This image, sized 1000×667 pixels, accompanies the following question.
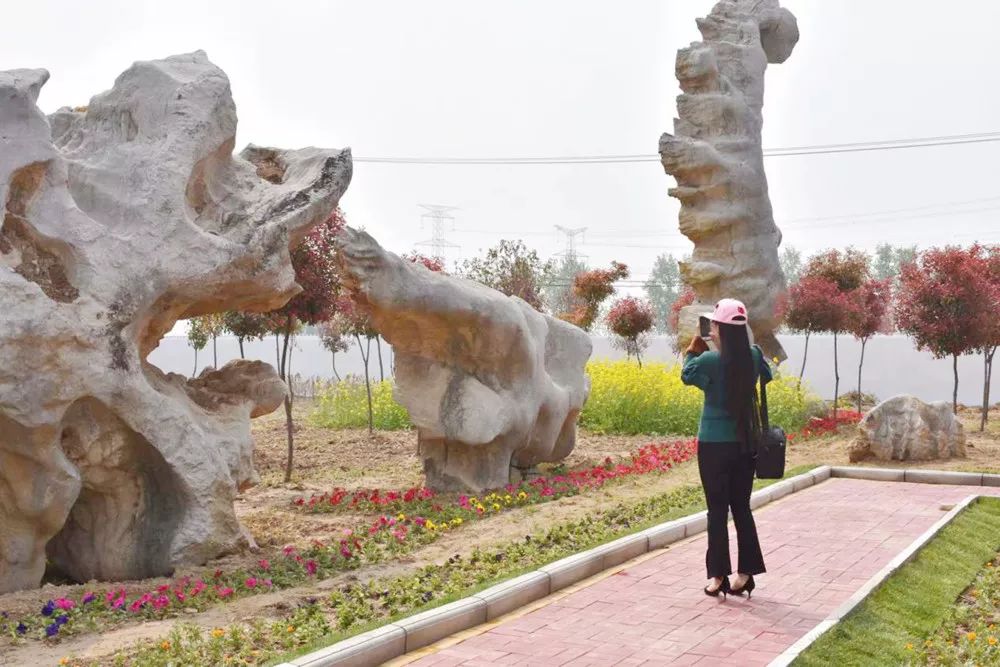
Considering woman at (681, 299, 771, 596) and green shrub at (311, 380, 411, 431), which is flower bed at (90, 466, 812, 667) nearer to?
woman at (681, 299, 771, 596)

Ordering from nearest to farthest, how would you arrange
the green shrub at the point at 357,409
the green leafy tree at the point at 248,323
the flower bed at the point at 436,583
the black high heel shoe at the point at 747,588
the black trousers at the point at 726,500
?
the flower bed at the point at 436,583
the black trousers at the point at 726,500
the black high heel shoe at the point at 747,588
the green leafy tree at the point at 248,323
the green shrub at the point at 357,409

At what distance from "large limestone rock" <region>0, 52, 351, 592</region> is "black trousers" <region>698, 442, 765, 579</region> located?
3.69 meters

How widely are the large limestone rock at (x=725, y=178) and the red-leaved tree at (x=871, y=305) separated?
1.55 meters

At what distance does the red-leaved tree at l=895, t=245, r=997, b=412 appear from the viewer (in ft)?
58.1

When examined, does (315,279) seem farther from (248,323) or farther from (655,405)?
(655,405)

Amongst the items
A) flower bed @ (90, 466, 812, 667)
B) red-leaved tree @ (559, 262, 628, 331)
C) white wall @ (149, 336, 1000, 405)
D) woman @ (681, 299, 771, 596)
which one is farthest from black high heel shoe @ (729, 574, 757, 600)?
white wall @ (149, 336, 1000, 405)

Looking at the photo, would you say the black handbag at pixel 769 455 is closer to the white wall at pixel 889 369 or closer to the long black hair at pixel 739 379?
the long black hair at pixel 739 379

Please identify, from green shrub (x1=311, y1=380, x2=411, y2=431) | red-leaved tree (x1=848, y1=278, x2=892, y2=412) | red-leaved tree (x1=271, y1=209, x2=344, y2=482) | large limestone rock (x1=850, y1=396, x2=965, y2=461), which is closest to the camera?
red-leaved tree (x1=271, y1=209, x2=344, y2=482)

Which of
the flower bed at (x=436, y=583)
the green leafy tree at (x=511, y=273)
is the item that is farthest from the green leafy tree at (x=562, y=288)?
the flower bed at (x=436, y=583)

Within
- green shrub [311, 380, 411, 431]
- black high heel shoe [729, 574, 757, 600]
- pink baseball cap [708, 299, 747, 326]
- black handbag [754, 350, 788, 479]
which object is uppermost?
pink baseball cap [708, 299, 747, 326]

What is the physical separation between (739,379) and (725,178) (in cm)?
1423

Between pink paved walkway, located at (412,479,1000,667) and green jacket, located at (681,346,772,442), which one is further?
green jacket, located at (681,346,772,442)

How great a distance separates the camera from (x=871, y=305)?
70.3 feet

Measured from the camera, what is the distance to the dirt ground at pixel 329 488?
6707 mm
